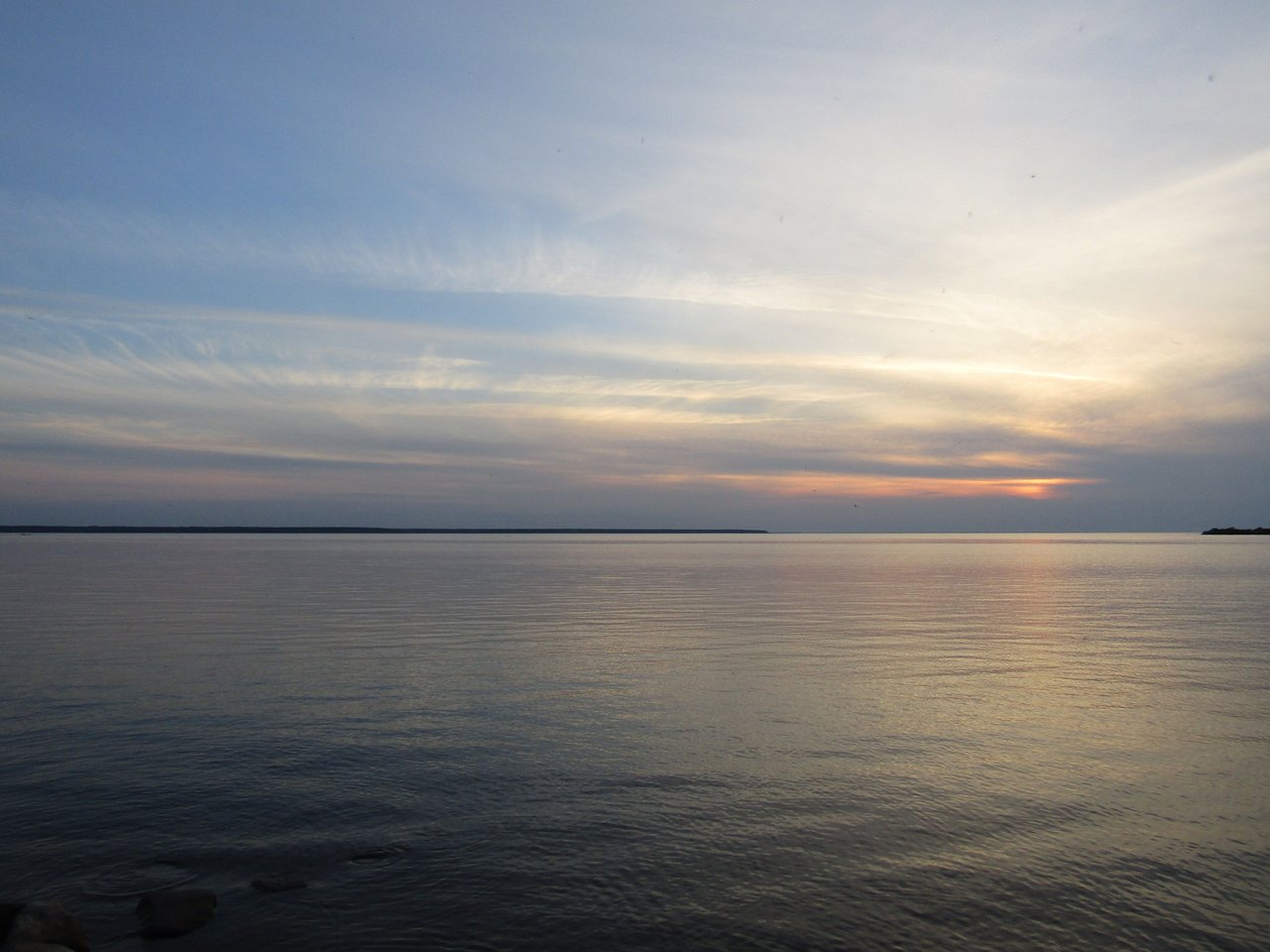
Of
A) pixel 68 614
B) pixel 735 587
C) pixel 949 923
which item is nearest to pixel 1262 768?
pixel 949 923

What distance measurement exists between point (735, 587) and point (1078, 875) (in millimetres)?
59656

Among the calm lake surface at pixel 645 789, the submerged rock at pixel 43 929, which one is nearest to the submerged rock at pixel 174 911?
the calm lake surface at pixel 645 789

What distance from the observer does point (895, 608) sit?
52375 millimetres

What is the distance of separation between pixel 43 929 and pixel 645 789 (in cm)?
911

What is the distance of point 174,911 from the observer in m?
10.9

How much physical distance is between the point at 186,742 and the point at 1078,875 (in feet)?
56.3

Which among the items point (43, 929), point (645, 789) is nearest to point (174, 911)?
point (43, 929)

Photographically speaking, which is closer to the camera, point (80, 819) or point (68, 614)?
point (80, 819)

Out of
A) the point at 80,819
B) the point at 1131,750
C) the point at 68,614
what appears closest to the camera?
the point at 80,819

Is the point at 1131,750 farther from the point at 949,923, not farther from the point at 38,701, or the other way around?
the point at 38,701

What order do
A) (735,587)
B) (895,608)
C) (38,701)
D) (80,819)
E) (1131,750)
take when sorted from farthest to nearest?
(735,587) → (895,608) → (38,701) → (1131,750) → (80,819)

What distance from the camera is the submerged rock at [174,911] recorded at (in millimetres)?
10625

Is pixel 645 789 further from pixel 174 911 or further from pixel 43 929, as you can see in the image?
pixel 43 929

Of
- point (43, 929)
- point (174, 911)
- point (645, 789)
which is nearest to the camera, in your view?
point (43, 929)
